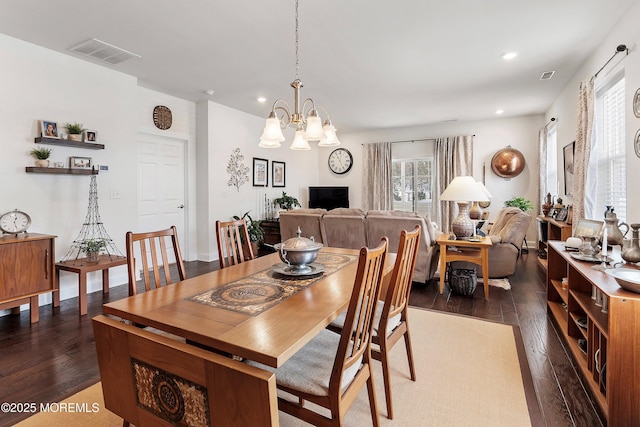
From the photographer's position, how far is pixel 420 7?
8.62 feet

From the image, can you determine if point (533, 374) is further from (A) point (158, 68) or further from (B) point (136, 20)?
(A) point (158, 68)

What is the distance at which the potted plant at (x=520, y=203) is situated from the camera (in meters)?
5.95

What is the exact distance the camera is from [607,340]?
1525 mm

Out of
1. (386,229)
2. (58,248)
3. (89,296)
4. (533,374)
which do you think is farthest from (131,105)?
(533,374)

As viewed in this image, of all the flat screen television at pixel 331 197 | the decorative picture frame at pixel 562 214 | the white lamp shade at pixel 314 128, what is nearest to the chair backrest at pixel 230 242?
the white lamp shade at pixel 314 128

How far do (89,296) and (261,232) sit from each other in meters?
2.66

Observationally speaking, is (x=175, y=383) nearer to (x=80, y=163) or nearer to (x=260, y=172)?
(x=80, y=163)

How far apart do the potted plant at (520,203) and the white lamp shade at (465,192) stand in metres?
3.08

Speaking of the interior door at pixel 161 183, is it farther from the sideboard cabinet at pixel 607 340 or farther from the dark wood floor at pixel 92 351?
the sideboard cabinet at pixel 607 340

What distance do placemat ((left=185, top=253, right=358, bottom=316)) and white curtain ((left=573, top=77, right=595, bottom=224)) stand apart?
2.94 m

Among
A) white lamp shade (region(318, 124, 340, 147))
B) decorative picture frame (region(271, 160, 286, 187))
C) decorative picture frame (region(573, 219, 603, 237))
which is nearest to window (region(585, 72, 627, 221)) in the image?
decorative picture frame (region(573, 219, 603, 237))

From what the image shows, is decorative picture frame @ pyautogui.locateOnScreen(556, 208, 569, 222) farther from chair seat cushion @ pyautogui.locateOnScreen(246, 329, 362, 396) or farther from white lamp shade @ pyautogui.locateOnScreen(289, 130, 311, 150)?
chair seat cushion @ pyautogui.locateOnScreen(246, 329, 362, 396)

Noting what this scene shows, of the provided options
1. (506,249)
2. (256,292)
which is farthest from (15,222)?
(506,249)

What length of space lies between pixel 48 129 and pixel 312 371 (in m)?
3.66
